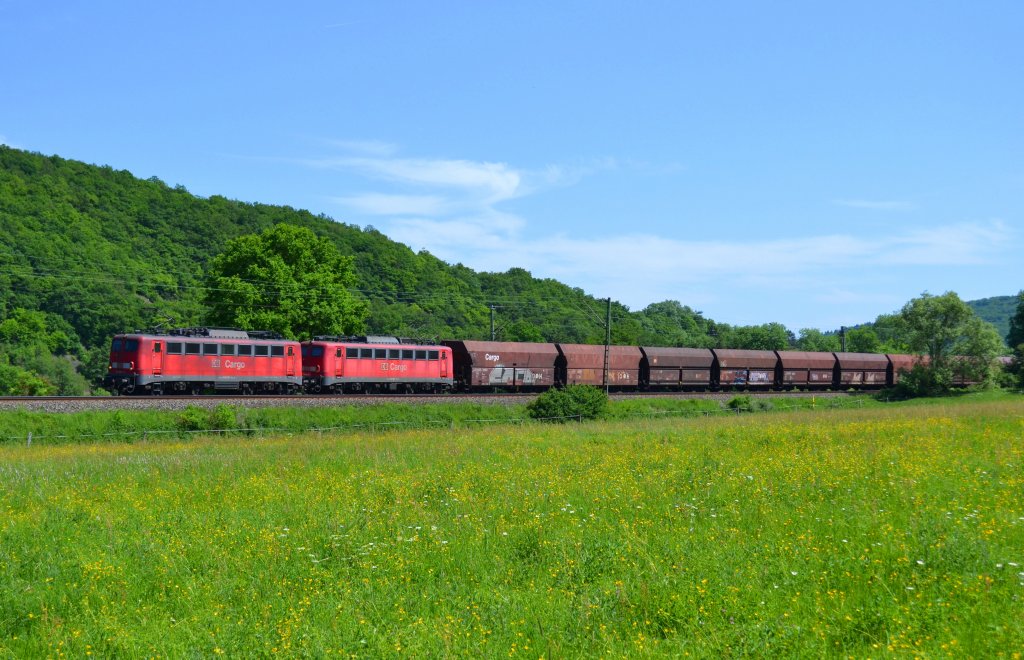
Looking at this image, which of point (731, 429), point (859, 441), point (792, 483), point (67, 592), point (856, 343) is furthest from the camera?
point (856, 343)

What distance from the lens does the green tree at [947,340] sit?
64062 millimetres

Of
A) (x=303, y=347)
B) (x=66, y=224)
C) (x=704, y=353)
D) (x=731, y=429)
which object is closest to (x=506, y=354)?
(x=303, y=347)

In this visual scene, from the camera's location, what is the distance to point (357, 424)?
37.0m

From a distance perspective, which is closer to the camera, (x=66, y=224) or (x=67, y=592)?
(x=67, y=592)

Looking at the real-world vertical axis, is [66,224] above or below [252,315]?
above

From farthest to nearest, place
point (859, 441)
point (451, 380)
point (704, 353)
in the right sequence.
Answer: point (704, 353)
point (451, 380)
point (859, 441)

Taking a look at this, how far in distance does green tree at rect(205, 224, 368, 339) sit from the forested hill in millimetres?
4971

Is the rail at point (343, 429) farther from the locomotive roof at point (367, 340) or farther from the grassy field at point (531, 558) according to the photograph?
the grassy field at point (531, 558)

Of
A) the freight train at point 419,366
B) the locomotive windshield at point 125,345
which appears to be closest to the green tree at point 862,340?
the freight train at point 419,366

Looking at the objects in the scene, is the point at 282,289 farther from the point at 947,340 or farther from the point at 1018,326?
the point at 1018,326

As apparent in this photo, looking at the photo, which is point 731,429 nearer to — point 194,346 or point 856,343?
point 194,346

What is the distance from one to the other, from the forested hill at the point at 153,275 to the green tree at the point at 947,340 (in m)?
38.2

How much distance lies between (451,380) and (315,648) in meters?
42.3

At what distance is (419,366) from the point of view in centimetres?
4794
